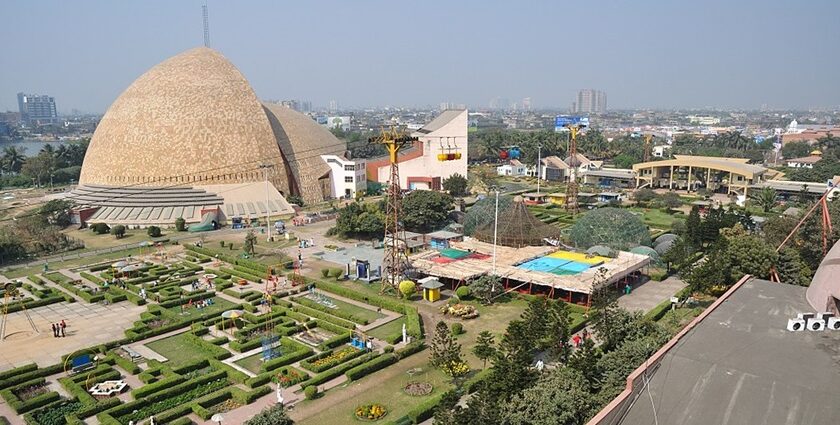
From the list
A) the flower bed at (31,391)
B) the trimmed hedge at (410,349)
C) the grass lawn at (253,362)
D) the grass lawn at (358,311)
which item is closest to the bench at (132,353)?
the flower bed at (31,391)

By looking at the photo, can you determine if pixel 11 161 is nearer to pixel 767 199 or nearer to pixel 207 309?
pixel 207 309

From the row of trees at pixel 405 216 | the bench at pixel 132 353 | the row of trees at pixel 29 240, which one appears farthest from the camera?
the row of trees at pixel 405 216

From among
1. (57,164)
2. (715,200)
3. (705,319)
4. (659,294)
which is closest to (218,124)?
(57,164)

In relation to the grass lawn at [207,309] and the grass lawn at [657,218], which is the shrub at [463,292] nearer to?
the grass lawn at [207,309]

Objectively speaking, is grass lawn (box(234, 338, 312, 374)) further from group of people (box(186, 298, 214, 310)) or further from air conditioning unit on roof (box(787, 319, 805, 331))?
air conditioning unit on roof (box(787, 319, 805, 331))

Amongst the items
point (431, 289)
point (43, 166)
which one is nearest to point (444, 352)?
point (431, 289)

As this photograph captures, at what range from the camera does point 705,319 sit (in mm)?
24250

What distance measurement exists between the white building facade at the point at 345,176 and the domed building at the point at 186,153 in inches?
338

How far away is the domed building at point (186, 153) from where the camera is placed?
2463 inches

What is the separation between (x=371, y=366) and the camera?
25938 millimetres

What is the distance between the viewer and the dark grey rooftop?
55.0 ft

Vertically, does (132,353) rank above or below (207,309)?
above

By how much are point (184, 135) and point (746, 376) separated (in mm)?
61512

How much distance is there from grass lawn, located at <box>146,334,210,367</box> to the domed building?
3165 centimetres
